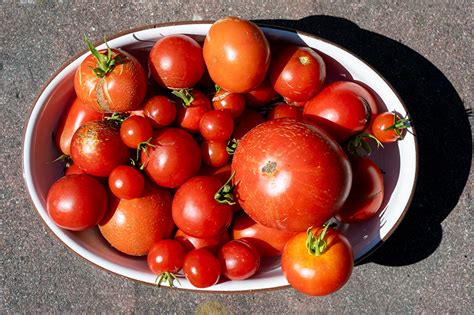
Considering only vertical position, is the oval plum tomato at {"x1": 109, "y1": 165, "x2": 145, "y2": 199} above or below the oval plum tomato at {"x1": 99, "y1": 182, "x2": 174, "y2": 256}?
above

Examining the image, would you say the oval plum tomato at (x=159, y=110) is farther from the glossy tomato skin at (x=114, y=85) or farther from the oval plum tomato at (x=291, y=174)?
the oval plum tomato at (x=291, y=174)

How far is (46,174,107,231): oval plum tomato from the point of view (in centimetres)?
106

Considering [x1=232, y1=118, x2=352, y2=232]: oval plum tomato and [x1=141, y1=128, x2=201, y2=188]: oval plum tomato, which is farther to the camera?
[x1=141, y1=128, x2=201, y2=188]: oval plum tomato

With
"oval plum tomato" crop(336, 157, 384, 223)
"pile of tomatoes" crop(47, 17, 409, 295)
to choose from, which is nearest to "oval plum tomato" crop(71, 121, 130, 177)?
"pile of tomatoes" crop(47, 17, 409, 295)

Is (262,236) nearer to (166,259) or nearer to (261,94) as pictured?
(166,259)

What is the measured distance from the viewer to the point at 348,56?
113cm

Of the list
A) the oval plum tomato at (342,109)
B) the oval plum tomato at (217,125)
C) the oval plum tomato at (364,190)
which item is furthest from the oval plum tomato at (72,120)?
the oval plum tomato at (364,190)

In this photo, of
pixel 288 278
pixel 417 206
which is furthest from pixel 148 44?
pixel 417 206

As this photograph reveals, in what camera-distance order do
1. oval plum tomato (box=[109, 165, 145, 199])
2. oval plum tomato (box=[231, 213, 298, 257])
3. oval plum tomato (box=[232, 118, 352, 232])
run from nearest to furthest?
oval plum tomato (box=[232, 118, 352, 232]) → oval plum tomato (box=[109, 165, 145, 199]) → oval plum tomato (box=[231, 213, 298, 257])

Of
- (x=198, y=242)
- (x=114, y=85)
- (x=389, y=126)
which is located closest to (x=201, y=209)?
(x=198, y=242)

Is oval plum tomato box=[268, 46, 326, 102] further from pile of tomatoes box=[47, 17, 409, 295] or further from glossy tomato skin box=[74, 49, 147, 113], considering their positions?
glossy tomato skin box=[74, 49, 147, 113]

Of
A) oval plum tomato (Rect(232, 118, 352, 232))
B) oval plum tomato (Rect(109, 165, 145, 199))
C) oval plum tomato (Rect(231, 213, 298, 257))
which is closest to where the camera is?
oval plum tomato (Rect(232, 118, 352, 232))

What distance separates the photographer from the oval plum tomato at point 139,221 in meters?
1.11

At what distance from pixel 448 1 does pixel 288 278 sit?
3.33ft
